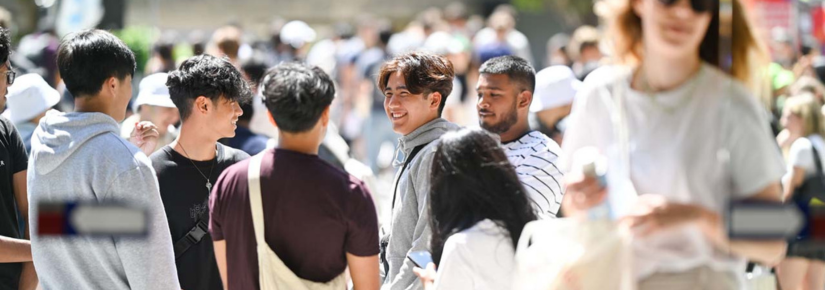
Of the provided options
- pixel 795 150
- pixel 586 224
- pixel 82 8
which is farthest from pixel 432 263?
pixel 82 8

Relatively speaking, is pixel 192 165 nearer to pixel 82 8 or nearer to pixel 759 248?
pixel 759 248

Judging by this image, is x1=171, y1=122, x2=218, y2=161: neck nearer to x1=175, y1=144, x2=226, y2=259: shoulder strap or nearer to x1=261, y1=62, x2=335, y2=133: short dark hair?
x1=175, y1=144, x2=226, y2=259: shoulder strap

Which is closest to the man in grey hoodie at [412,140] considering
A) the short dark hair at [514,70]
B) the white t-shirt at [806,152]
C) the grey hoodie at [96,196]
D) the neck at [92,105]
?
the short dark hair at [514,70]

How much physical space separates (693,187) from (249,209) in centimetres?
135

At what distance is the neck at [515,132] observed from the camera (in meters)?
4.76

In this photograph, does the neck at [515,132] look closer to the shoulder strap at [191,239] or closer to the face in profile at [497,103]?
the face in profile at [497,103]

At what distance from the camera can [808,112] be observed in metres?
5.86

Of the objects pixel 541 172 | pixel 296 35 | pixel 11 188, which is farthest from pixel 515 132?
pixel 296 35

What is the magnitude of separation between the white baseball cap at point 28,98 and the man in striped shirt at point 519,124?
211 cm

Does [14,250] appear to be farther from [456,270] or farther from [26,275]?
[456,270]

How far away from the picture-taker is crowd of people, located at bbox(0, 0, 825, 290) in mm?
2447

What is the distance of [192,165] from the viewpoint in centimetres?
413

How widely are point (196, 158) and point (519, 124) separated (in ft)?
4.92

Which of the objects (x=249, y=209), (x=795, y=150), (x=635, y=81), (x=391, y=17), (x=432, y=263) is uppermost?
(x=635, y=81)
